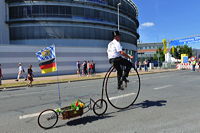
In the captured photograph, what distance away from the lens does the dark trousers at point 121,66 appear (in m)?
5.48

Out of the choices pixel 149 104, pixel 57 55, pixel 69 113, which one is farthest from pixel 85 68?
pixel 69 113

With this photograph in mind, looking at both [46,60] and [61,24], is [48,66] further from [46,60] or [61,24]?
[61,24]

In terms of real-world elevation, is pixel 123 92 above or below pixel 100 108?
above

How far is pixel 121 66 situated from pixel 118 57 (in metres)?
0.40

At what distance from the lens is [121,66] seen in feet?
18.6

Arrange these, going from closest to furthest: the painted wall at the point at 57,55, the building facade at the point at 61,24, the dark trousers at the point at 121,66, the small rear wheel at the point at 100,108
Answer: the small rear wheel at the point at 100,108
the dark trousers at the point at 121,66
the painted wall at the point at 57,55
the building facade at the point at 61,24

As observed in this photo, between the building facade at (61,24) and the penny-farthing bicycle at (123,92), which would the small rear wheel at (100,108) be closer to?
the penny-farthing bicycle at (123,92)

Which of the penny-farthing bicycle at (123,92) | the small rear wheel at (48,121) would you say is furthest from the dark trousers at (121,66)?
the small rear wheel at (48,121)

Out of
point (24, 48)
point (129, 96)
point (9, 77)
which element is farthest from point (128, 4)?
point (129, 96)

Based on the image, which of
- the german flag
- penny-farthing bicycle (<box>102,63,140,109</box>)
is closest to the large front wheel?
penny-farthing bicycle (<box>102,63,140,109</box>)

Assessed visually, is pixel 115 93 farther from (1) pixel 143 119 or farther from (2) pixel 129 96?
(1) pixel 143 119

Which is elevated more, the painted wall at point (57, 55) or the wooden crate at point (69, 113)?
the painted wall at point (57, 55)

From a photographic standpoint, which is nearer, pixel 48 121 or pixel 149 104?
pixel 48 121

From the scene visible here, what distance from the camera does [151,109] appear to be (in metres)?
5.66
